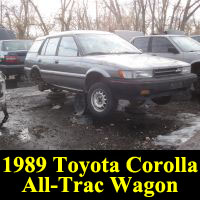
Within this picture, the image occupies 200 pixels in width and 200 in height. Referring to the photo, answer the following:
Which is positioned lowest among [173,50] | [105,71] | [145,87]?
[145,87]

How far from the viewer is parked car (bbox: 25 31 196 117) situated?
5441 mm

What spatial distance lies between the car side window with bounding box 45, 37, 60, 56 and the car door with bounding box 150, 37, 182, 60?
115 inches

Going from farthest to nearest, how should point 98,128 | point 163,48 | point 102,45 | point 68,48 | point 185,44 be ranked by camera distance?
point 163,48
point 185,44
point 68,48
point 102,45
point 98,128

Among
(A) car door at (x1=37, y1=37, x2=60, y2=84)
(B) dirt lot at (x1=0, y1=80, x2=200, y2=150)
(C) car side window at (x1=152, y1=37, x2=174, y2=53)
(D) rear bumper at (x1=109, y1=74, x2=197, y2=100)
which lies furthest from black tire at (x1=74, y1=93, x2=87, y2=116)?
Result: (C) car side window at (x1=152, y1=37, x2=174, y2=53)

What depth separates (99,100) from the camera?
604cm

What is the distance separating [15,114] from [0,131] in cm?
130

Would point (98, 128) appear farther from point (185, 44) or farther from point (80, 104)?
point (185, 44)

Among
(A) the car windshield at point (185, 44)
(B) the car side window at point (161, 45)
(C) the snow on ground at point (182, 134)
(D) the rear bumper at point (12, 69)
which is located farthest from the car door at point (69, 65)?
(D) the rear bumper at point (12, 69)

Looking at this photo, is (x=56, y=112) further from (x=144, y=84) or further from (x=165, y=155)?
(x=165, y=155)

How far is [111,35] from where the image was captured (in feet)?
24.2

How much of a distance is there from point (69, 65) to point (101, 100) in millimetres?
1307

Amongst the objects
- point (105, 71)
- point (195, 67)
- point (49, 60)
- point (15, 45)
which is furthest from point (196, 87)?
point (15, 45)

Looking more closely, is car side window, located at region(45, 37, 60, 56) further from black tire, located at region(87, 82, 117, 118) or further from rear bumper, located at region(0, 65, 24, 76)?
rear bumper, located at region(0, 65, 24, 76)

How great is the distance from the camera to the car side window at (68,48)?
22.2ft
